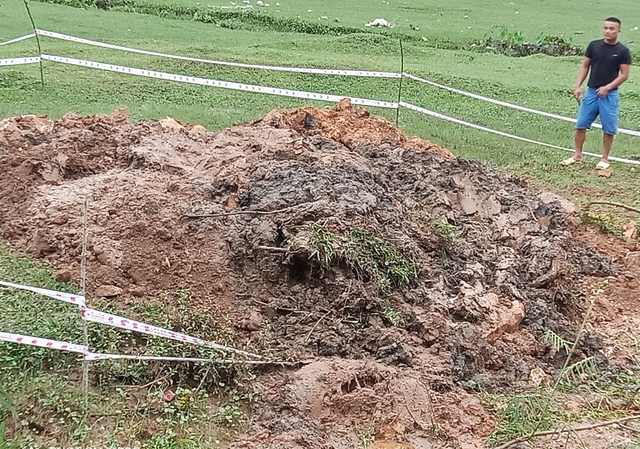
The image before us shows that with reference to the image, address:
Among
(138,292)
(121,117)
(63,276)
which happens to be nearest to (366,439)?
(138,292)

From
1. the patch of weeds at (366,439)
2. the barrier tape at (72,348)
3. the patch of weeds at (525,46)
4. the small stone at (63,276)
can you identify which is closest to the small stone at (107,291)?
the small stone at (63,276)

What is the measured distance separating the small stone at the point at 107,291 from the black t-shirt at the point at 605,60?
6260 millimetres

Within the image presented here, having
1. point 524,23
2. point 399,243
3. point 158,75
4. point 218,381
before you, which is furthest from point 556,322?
point 524,23

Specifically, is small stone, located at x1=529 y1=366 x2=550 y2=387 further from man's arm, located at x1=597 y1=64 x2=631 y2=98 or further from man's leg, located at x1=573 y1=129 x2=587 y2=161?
man's leg, located at x1=573 y1=129 x2=587 y2=161

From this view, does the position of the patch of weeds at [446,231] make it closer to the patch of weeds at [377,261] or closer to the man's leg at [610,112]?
the patch of weeds at [377,261]

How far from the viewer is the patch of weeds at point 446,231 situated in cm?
521

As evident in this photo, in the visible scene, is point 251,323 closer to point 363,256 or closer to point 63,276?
point 363,256

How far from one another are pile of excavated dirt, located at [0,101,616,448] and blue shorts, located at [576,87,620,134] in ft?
7.74

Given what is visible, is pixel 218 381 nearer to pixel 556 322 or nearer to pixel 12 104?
pixel 556 322

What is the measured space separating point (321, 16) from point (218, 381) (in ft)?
52.7

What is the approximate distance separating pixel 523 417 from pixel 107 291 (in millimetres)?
2601

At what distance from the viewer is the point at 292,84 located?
35.7ft

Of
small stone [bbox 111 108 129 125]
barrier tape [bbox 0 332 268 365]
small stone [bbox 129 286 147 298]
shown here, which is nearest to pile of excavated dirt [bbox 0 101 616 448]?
small stone [bbox 129 286 147 298]

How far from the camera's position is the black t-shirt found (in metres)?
8.10
